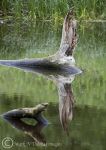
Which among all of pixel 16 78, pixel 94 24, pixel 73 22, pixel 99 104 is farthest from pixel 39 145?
pixel 94 24

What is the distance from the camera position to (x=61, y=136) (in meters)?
6.38

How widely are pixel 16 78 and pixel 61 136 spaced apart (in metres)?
3.76

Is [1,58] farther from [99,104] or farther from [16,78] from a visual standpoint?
[99,104]

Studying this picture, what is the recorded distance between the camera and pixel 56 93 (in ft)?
28.5

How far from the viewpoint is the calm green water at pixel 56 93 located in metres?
6.31

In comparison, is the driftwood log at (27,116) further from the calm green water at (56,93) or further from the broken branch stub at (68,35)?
the broken branch stub at (68,35)

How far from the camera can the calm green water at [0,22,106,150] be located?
6309 millimetres
